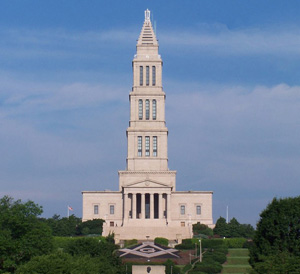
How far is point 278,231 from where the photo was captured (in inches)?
2151

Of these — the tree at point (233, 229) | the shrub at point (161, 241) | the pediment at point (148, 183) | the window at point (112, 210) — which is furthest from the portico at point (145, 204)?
the shrub at point (161, 241)

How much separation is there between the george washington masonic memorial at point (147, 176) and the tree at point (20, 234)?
1802 inches

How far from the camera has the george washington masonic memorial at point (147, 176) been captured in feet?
344

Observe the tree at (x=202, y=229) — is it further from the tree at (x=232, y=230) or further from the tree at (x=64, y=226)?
the tree at (x=64, y=226)

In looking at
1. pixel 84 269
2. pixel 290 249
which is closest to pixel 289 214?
pixel 290 249

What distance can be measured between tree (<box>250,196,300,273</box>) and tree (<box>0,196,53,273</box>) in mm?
16270

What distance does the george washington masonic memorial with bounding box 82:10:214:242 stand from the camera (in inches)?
4129

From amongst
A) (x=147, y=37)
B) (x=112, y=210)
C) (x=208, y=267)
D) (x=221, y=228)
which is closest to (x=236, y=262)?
(x=208, y=267)

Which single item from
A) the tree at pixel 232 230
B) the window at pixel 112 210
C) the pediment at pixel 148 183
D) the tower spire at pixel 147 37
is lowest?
the tree at pixel 232 230

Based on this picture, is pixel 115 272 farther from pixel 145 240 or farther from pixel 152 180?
pixel 152 180

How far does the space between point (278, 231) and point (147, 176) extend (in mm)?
53308

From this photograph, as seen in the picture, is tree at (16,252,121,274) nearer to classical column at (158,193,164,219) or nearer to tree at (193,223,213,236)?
tree at (193,223,213,236)

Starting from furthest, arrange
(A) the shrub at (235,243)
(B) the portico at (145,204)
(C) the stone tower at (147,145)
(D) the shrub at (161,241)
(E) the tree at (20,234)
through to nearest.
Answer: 1. (C) the stone tower at (147,145)
2. (B) the portico at (145,204)
3. (D) the shrub at (161,241)
4. (A) the shrub at (235,243)
5. (E) the tree at (20,234)

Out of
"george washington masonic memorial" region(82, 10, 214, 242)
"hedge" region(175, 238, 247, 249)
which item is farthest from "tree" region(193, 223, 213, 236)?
"hedge" region(175, 238, 247, 249)
